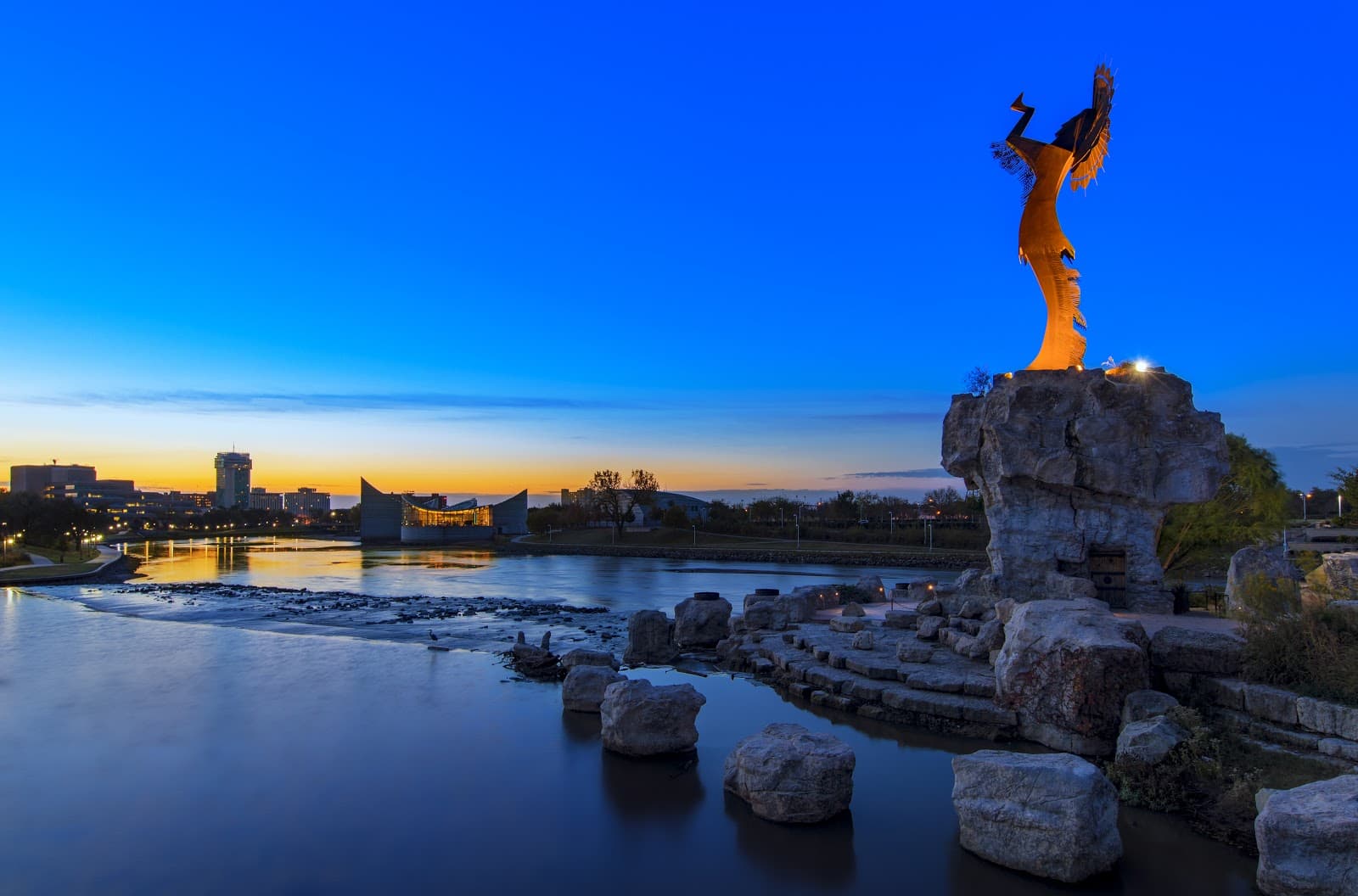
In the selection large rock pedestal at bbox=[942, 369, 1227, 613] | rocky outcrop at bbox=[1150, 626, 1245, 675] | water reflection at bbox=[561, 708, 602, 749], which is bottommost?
water reflection at bbox=[561, 708, 602, 749]

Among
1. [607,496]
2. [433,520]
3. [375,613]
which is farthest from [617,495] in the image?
[375,613]

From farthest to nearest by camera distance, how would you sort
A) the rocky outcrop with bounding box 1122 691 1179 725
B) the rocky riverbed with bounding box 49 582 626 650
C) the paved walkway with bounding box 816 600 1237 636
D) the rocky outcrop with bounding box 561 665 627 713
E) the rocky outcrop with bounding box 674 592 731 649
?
the rocky riverbed with bounding box 49 582 626 650 → the rocky outcrop with bounding box 674 592 731 649 → the paved walkway with bounding box 816 600 1237 636 → the rocky outcrop with bounding box 561 665 627 713 → the rocky outcrop with bounding box 1122 691 1179 725

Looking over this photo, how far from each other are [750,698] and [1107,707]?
4.88 metres

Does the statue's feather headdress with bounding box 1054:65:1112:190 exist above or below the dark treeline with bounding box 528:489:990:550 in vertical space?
above

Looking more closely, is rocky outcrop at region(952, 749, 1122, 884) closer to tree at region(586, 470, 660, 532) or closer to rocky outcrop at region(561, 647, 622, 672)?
rocky outcrop at region(561, 647, 622, 672)

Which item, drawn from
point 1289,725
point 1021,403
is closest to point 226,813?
point 1289,725

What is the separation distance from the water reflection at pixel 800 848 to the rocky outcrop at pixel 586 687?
3.70m

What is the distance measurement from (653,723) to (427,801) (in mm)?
2553

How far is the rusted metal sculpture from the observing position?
15328 mm

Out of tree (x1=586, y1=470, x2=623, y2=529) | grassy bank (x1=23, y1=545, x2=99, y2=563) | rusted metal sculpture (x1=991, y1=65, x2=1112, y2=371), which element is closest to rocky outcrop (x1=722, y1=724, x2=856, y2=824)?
rusted metal sculpture (x1=991, y1=65, x2=1112, y2=371)

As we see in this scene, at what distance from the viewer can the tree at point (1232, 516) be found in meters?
21.1

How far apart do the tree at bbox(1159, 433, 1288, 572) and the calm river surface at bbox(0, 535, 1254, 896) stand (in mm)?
15189

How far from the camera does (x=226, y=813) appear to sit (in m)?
7.40

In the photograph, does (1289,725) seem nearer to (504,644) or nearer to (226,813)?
(226,813)
